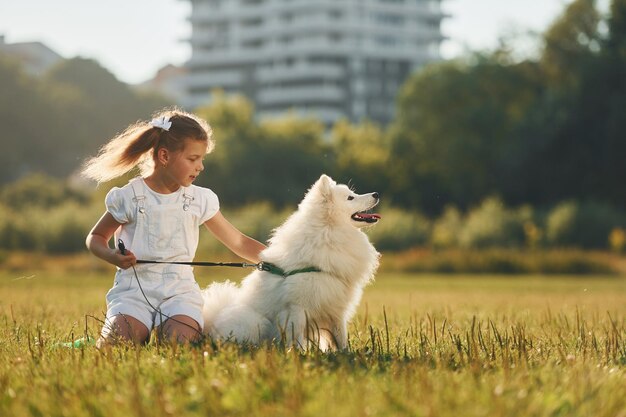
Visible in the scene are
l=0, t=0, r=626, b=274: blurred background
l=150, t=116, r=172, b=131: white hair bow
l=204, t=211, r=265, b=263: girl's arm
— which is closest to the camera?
l=150, t=116, r=172, b=131: white hair bow

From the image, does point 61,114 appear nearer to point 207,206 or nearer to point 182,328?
point 207,206

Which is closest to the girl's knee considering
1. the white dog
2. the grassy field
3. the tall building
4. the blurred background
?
the white dog

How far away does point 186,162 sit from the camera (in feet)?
21.2

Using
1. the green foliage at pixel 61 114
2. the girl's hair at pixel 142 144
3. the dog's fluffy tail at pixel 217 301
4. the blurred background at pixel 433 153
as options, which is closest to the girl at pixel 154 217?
the girl's hair at pixel 142 144

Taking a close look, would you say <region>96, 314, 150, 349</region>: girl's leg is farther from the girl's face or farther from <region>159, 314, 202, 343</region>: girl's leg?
the girl's face

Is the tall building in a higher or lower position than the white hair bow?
higher

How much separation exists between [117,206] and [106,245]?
31 cm

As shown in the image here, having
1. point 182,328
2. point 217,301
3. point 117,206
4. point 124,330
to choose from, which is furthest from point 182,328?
point 117,206

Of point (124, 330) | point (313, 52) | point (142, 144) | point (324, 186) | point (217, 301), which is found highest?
point (313, 52)

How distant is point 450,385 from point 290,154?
54.5 metres

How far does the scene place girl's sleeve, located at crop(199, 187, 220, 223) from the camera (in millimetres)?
6727

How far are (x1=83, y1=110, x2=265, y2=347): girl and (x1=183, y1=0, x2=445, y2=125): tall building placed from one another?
105498 mm

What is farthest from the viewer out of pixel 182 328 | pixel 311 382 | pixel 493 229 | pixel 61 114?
pixel 61 114

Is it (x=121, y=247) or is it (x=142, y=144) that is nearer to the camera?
(x=121, y=247)
